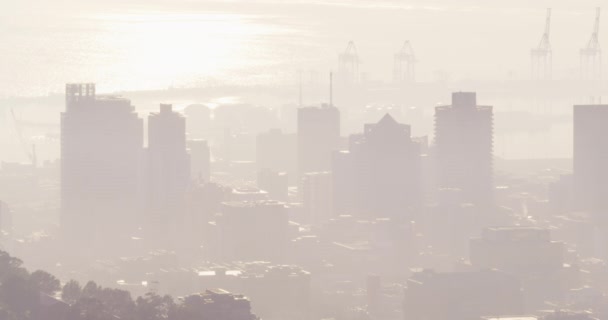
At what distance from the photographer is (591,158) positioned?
77125 millimetres

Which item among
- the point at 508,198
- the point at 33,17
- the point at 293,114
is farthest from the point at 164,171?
the point at 33,17

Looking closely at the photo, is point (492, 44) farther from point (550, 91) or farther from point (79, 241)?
point (79, 241)

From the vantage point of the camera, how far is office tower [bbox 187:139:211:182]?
3140 inches

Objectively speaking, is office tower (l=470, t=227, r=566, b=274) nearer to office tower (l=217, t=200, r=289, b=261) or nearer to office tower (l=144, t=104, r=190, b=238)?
office tower (l=217, t=200, r=289, b=261)

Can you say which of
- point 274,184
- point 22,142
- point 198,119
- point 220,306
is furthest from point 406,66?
point 220,306

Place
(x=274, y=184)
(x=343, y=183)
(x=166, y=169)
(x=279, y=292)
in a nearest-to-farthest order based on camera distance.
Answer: (x=279, y=292), (x=166, y=169), (x=343, y=183), (x=274, y=184)

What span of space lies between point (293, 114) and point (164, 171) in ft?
120

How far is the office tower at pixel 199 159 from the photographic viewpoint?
79.8m

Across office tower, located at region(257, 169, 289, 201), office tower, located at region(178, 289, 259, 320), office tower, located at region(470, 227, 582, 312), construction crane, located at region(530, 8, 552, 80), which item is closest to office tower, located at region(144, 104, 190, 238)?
office tower, located at region(257, 169, 289, 201)

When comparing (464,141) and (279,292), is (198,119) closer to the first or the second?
(464,141)

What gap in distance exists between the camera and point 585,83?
119 meters

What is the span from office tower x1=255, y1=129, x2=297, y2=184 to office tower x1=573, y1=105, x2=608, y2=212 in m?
14.6

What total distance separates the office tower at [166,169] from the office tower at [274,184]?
5.98m

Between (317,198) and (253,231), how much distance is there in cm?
1325
